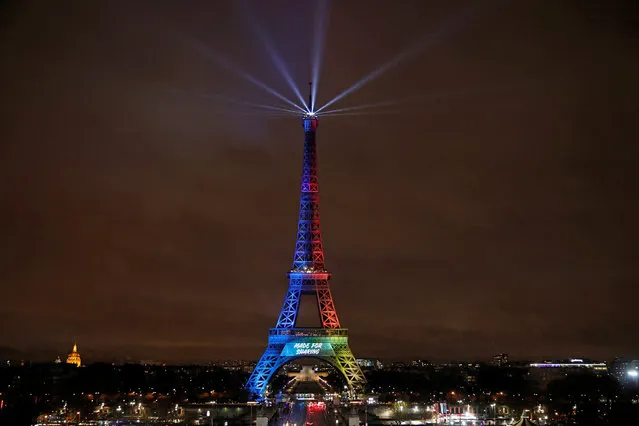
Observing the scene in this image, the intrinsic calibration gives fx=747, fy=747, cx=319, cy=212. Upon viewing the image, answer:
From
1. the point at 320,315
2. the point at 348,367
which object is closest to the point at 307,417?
the point at 348,367

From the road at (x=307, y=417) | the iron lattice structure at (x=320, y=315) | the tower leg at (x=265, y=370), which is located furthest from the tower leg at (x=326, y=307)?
the road at (x=307, y=417)

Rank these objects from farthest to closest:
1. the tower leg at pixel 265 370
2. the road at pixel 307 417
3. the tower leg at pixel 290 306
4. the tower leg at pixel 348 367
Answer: the tower leg at pixel 290 306
the tower leg at pixel 348 367
the tower leg at pixel 265 370
the road at pixel 307 417

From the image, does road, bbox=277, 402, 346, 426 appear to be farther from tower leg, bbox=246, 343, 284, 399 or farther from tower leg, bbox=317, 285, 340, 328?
tower leg, bbox=317, 285, 340, 328

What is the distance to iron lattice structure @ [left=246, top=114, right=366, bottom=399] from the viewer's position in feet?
308

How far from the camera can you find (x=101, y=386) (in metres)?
115

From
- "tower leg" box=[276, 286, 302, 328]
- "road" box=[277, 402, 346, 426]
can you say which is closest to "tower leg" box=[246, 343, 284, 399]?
"tower leg" box=[276, 286, 302, 328]

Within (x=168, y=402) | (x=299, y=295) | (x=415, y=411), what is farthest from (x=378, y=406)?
(x=168, y=402)

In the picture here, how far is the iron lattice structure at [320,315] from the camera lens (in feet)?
308

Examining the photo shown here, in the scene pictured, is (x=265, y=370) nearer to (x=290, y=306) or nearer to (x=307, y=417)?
(x=290, y=306)

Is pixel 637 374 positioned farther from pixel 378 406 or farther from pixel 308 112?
pixel 308 112

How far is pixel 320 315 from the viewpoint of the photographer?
96.7 m

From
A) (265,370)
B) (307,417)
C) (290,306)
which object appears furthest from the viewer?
(290,306)

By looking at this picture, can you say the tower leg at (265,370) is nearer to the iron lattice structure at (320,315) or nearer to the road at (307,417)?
the iron lattice structure at (320,315)

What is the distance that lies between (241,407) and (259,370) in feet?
46.7
